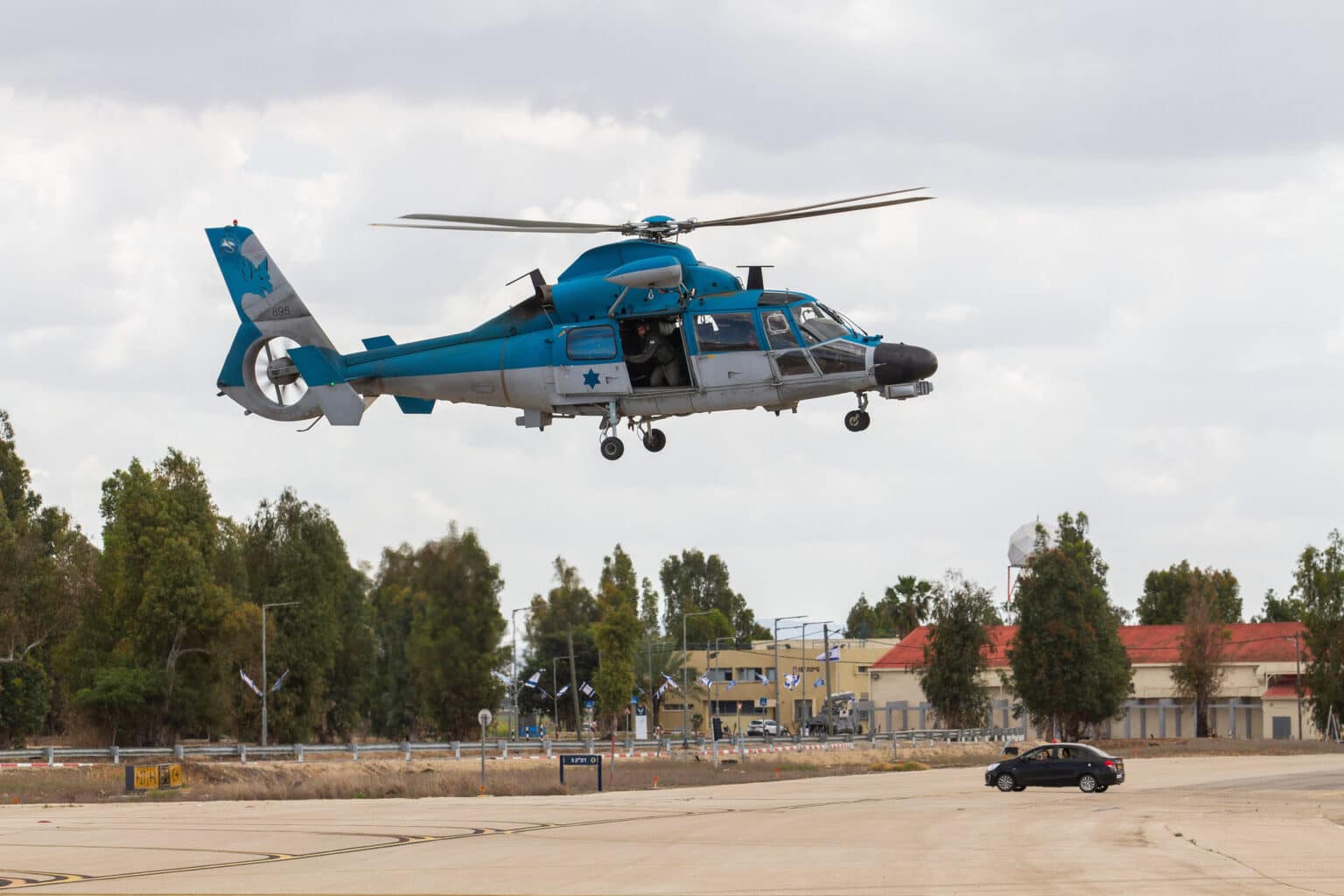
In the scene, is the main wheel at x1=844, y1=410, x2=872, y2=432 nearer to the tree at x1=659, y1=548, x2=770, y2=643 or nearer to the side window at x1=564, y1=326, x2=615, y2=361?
the side window at x1=564, y1=326, x2=615, y2=361

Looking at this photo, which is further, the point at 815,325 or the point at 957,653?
the point at 957,653

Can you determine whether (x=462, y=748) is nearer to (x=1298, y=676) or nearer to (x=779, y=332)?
(x=779, y=332)

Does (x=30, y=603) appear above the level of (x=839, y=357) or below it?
below

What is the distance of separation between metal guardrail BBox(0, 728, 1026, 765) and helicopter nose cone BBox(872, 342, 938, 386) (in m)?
32.0

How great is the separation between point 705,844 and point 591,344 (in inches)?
395

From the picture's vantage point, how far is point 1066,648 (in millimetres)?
91000

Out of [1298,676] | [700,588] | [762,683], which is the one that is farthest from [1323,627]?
[700,588]

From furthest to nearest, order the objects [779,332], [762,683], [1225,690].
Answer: [762,683]
[1225,690]
[779,332]

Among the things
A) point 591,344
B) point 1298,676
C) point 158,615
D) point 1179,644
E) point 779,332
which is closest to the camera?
point 779,332

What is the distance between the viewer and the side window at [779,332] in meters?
32.0

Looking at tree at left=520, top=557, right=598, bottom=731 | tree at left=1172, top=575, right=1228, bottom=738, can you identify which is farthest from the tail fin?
tree at left=520, top=557, right=598, bottom=731

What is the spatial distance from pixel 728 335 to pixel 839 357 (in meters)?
2.23

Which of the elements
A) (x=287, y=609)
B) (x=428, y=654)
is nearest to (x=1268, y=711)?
(x=428, y=654)

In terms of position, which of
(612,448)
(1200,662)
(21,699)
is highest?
(612,448)
